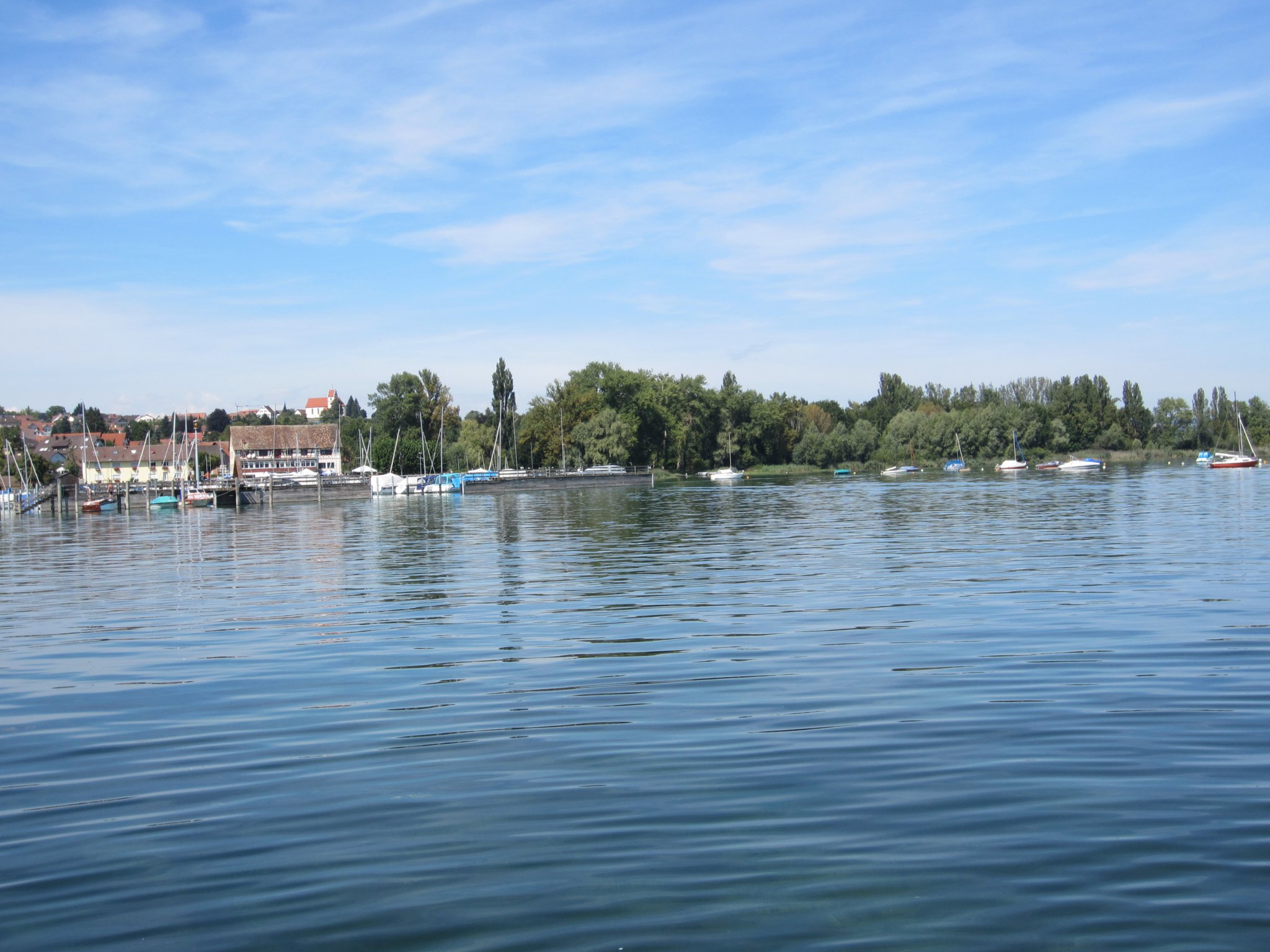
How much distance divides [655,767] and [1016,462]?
16130cm

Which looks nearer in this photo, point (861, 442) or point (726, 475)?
point (726, 475)

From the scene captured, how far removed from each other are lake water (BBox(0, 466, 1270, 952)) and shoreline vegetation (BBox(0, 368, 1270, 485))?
12834cm

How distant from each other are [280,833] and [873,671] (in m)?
8.50

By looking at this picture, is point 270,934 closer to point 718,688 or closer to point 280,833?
point 280,833

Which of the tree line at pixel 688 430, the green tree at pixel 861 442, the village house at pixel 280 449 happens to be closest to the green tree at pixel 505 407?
the tree line at pixel 688 430

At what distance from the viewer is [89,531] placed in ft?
220

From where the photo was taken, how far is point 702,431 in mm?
179625

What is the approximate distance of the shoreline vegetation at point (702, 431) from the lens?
157375 millimetres

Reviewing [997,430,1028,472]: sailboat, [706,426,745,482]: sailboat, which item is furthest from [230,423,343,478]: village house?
[997,430,1028,472]: sailboat

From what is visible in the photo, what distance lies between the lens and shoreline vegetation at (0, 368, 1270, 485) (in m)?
157

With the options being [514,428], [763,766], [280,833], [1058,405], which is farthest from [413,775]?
[1058,405]

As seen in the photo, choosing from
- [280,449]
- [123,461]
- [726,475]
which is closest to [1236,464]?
[726,475]

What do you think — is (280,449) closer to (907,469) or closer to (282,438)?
(282,438)

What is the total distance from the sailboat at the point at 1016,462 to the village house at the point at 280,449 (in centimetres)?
10431
